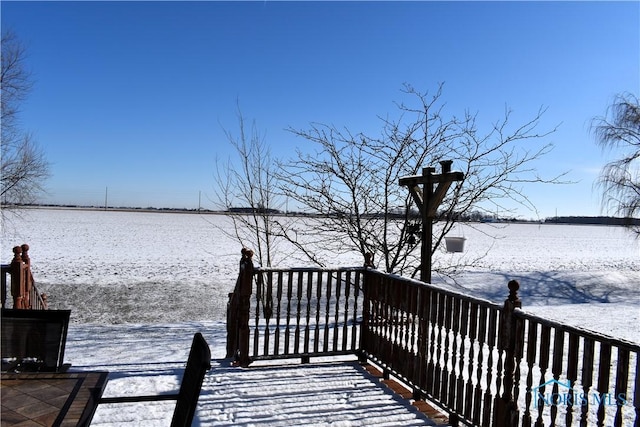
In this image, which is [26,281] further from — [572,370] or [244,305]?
[572,370]

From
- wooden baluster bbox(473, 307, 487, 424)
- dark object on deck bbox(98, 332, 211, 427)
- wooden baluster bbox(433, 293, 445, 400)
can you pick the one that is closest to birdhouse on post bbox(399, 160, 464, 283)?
wooden baluster bbox(433, 293, 445, 400)

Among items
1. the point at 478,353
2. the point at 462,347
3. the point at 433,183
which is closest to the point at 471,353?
the point at 462,347

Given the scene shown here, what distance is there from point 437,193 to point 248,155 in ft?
17.3

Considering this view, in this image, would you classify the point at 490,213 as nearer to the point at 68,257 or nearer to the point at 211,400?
the point at 211,400

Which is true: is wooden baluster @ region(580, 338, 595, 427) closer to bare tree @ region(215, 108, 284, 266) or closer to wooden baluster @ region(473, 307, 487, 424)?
wooden baluster @ region(473, 307, 487, 424)

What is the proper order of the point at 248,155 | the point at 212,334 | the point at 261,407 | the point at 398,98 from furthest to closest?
the point at 248,155
the point at 398,98
the point at 212,334
the point at 261,407

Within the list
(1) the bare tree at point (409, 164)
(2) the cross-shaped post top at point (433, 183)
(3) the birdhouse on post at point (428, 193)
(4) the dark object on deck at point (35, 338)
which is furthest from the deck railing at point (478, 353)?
(1) the bare tree at point (409, 164)

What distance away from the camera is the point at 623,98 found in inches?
491

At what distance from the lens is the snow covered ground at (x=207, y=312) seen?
307 centimetres

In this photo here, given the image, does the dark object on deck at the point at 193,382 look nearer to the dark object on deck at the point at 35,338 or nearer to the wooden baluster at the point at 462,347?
the dark object on deck at the point at 35,338

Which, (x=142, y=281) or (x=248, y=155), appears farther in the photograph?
(x=142, y=281)

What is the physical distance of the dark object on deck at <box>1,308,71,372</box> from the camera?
2.30 metres

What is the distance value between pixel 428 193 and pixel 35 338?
3.31 m

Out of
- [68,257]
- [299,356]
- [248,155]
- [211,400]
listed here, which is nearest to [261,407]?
[211,400]
